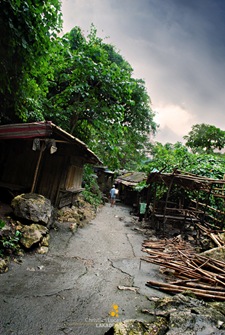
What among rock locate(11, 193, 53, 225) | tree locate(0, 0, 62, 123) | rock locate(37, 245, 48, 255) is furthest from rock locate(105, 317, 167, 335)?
tree locate(0, 0, 62, 123)

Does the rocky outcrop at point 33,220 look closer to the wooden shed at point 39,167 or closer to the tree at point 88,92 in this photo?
the wooden shed at point 39,167

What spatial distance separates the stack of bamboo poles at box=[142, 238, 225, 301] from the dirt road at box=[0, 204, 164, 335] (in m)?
0.41

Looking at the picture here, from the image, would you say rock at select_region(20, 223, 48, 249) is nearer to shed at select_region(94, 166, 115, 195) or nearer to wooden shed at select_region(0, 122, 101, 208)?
wooden shed at select_region(0, 122, 101, 208)

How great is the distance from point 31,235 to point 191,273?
4.74 m

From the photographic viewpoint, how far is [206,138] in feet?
76.1

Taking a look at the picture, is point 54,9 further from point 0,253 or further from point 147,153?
point 147,153

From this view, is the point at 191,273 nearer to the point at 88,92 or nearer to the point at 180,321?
the point at 180,321

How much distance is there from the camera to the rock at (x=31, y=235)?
17.2 feet

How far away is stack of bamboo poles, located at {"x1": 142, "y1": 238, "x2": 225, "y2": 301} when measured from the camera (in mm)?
4430

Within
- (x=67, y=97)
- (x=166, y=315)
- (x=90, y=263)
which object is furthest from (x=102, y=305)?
(x=67, y=97)

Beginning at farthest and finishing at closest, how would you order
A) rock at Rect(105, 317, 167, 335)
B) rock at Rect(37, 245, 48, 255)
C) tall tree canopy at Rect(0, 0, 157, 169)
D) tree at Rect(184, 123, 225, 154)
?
1. tree at Rect(184, 123, 225, 154)
2. rock at Rect(37, 245, 48, 255)
3. tall tree canopy at Rect(0, 0, 157, 169)
4. rock at Rect(105, 317, 167, 335)

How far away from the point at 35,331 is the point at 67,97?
11.6m

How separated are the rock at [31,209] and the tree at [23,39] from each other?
3619 mm

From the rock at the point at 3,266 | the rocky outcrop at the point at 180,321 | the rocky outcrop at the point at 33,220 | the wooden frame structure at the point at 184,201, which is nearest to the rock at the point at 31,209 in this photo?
the rocky outcrop at the point at 33,220
